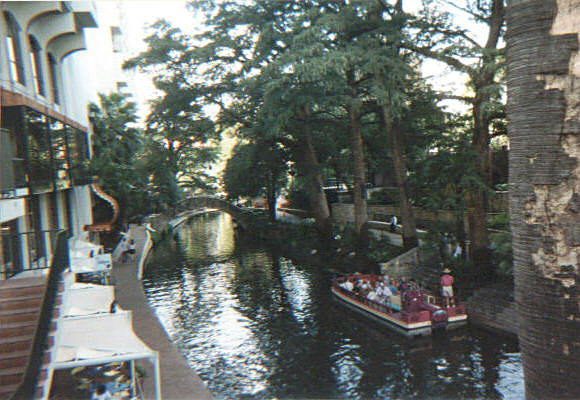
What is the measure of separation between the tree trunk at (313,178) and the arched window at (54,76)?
51.9ft

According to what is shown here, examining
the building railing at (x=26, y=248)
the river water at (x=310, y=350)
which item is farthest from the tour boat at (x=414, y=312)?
the building railing at (x=26, y=248)

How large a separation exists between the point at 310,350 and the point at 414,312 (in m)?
4.44

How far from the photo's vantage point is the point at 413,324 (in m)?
18.3

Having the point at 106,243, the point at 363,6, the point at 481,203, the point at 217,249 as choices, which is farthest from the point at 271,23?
the point at 217,249

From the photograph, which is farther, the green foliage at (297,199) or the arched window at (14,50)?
the green foliage at (297,199)

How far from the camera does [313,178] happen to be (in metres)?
31.7

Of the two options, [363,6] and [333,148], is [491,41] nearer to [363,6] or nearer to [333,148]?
[363,6]

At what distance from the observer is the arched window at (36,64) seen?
17.7 m

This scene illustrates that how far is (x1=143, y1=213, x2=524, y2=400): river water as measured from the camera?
14375 mm

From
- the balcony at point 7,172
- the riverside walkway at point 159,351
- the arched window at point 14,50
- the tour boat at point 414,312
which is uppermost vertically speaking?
the arched window at point 14,50

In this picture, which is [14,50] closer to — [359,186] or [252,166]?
[359,186]

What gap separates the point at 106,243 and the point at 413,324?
23972mm

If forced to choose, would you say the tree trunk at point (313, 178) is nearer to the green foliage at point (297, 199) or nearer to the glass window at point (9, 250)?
the green foliage at point (297, 199)

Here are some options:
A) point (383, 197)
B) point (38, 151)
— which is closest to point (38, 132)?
point (38, 151)
